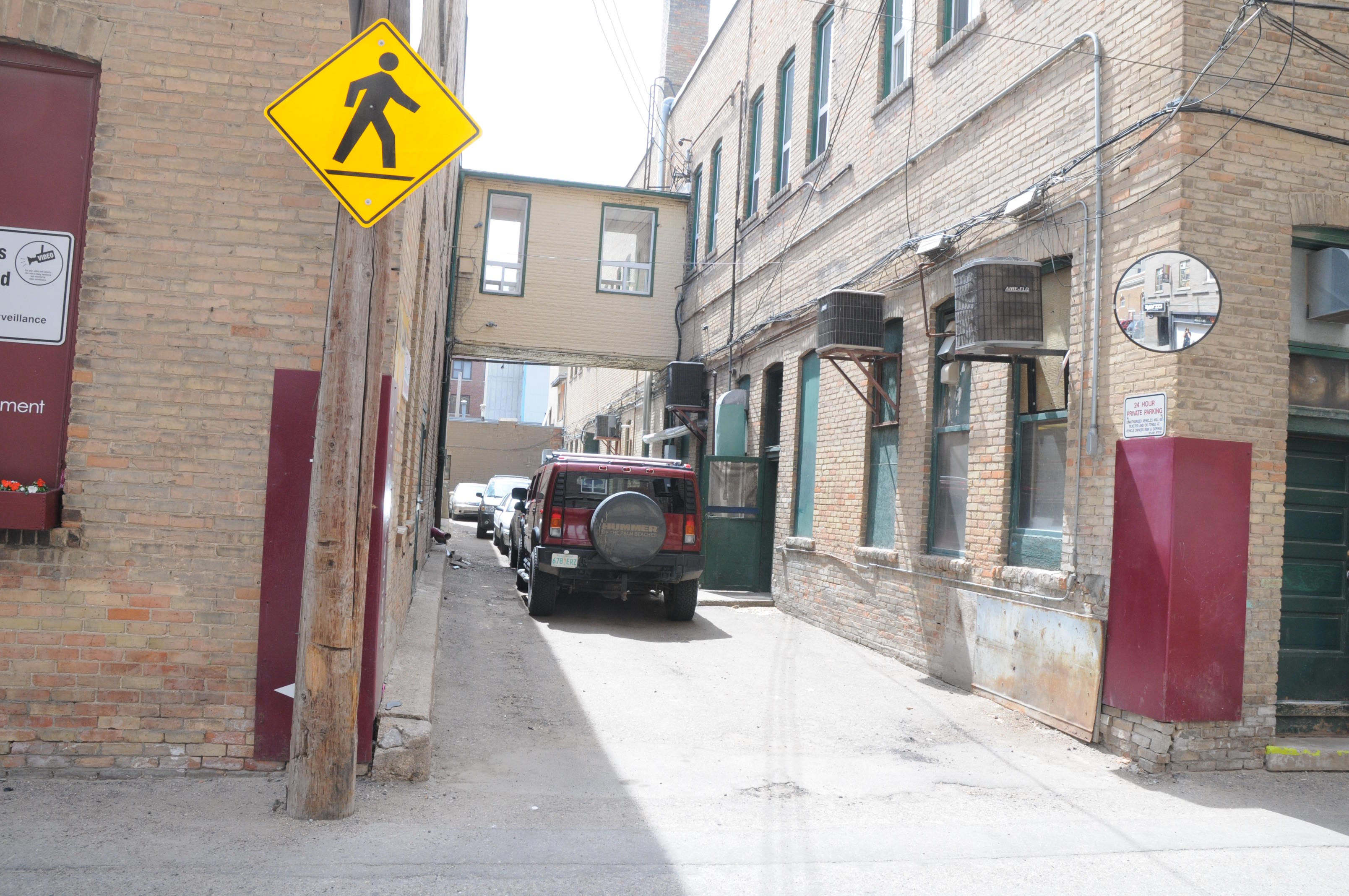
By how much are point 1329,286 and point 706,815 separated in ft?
18.7

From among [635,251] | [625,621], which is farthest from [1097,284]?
[635,251]

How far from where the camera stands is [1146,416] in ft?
22.0

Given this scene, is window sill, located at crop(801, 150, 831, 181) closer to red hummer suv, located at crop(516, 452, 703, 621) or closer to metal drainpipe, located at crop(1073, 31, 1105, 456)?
red hummer suv, located at crop(516, 452, 703, 621)

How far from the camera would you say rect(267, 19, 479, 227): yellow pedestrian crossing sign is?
4703 mm

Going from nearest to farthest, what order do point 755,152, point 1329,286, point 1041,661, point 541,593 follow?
1. point 1329,286
2. point 1041,661
3. point 541,593
4. point 755,152

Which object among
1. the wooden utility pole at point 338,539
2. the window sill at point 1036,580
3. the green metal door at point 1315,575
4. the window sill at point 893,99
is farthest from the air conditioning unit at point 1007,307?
the wooden utility pole at point 338,539

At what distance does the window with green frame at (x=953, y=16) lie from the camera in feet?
32.9

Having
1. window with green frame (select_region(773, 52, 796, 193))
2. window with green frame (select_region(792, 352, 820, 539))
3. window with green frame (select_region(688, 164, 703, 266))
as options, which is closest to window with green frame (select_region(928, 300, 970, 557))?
window with green frame (select_region(792, 352, 820, 539))

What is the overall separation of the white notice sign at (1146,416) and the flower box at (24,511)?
6658 mm

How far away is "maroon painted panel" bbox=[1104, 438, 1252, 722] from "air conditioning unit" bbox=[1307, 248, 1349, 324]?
1274 millimetres

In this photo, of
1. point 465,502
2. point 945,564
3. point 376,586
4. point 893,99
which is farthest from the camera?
point 465,502

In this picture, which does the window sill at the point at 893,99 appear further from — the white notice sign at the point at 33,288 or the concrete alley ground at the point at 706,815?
the white notice sign at the point at 33,288

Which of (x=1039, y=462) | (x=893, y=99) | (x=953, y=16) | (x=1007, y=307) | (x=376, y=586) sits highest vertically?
(x=953, y=16)

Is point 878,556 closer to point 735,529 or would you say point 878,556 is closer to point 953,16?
point 735,529
